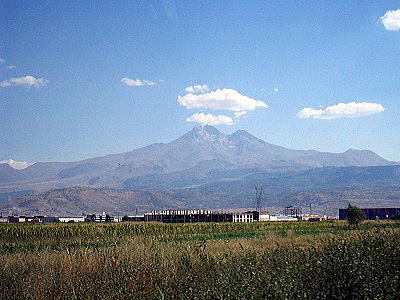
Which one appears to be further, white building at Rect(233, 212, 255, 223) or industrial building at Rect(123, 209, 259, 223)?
industrial building at Rect(123, 209, 259, 223)

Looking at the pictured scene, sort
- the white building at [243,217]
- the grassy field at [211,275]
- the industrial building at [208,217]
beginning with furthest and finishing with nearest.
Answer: the industrial building at [208,217] → the white building at [243,217] → the grassy field at [211,275]

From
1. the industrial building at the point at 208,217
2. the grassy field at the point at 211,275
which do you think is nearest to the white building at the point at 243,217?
the industrial building at the point at 208,217

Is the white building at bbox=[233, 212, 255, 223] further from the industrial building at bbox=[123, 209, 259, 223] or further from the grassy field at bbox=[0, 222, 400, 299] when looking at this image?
the grassy field at bbox=[0, 222, 400, 299]

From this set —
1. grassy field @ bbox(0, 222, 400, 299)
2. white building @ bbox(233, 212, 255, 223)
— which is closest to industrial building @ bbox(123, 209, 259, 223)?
white building @ bbox(233, 212, 255, 223)

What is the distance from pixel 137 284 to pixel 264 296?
2812 mm

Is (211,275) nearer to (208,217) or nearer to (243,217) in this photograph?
(208,217)

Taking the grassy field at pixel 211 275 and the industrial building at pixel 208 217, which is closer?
the grassy field at pixel 211 275

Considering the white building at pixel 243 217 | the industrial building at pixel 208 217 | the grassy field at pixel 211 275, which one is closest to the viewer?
the grassy field at pixel 211 275

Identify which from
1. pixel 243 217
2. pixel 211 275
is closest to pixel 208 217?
pixel 243 217

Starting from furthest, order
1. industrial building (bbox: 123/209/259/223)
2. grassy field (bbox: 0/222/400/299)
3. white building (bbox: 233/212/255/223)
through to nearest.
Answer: industrial building (bbox: 123/209/259/223)
white building (bbox: 233/212/255/223)
grassy field (bbox: 0/222/400/299)

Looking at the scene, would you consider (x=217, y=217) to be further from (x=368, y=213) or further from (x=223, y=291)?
(x=223, y=291)

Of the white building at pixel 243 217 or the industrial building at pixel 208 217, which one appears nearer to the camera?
the white building at pixel 243 217

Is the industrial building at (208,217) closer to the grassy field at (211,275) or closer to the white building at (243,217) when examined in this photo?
the white building at (243,217)

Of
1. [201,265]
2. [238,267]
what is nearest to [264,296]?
[238,267]
